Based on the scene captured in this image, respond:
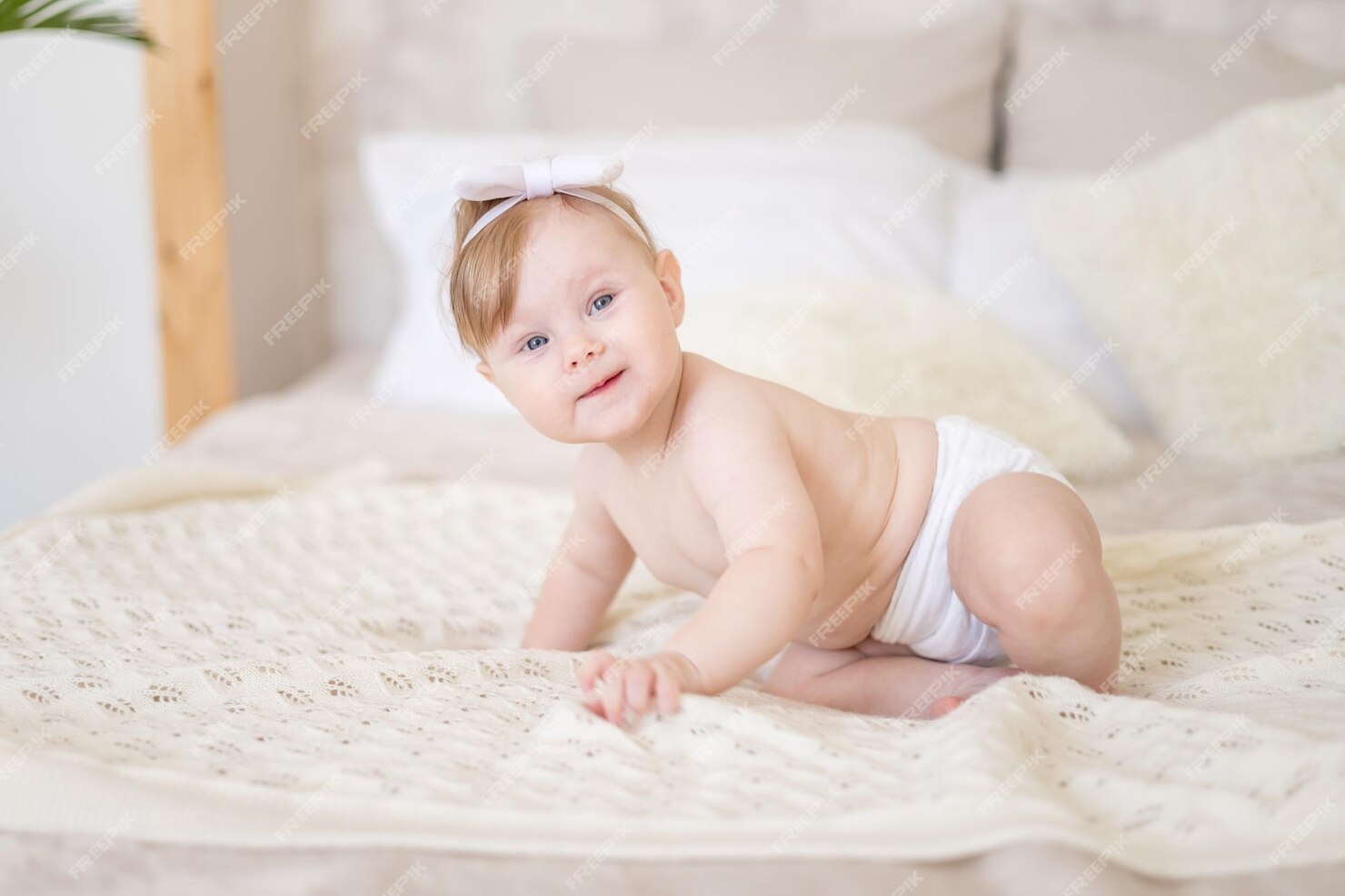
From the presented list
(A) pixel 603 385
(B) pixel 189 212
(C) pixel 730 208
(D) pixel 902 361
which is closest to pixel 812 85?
(C) pixel 730 208

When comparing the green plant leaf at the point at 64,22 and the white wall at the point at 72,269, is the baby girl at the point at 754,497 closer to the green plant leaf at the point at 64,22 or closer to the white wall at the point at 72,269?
the green plant leaf at the point at 64,22

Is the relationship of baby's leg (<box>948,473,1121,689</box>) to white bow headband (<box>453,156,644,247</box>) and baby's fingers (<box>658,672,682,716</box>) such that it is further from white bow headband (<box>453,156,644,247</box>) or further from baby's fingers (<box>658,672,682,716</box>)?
white bow headband (<box>453,156,644,247</box>)

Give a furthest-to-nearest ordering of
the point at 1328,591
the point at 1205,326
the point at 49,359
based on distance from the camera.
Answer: the point at 49,359
the point at 1205,326
the point at 1328,591

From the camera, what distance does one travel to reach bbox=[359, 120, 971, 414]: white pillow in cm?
199

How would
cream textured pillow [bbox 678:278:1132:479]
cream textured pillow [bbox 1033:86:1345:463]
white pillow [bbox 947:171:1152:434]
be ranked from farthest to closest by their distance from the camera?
white pillow [bbox 947:171:1152:434] < cream textured pillow [bbox 1033:86:1345:463] < cream textured pillow [bbox 678:278:1132:479]

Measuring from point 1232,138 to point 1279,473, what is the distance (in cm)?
56

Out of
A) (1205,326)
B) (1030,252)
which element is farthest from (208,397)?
(1205,326)

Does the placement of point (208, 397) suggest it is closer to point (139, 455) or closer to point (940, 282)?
point (139, 455)

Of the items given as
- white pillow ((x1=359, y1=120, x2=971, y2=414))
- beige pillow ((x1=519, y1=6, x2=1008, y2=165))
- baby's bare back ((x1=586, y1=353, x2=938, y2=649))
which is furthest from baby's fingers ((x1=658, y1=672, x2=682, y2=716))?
beige pillow ((x1=519, y1=6, x2=1008, y2=165))

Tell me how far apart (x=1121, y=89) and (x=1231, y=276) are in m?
0.63

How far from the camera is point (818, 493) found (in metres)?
1.05

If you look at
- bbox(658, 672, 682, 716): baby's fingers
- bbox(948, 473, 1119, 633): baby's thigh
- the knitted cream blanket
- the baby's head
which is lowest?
the knitted cream blanket

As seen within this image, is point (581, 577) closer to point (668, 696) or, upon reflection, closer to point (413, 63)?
point (668, 696)

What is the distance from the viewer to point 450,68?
2678 millimetres
